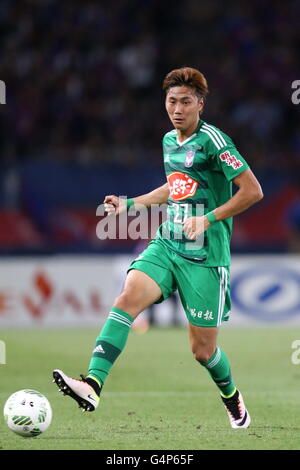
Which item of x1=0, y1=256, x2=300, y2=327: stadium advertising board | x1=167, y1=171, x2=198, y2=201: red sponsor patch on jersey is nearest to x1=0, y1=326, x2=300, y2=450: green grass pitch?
x1=0, y1=256, x2=300, y2=327: stadium advertising board

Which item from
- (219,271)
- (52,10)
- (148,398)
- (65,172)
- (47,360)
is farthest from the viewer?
(52,10)

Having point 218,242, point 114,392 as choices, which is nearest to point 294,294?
point 114,392

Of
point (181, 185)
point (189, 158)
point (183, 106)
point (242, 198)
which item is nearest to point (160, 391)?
point (181, 185)

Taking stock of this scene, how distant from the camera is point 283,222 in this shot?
16.3 m

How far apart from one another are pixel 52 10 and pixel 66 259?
649 cm

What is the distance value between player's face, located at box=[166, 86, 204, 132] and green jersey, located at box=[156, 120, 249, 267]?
11 cm

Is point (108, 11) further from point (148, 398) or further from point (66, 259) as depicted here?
point (148, 398)

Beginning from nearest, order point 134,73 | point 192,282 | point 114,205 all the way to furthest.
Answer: point 192,282, point 114,205, point 134,73

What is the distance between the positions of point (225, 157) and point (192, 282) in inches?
31.6

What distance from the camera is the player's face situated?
6.01 meters

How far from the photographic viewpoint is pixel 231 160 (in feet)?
19.2

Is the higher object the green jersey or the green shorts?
the green jersey
